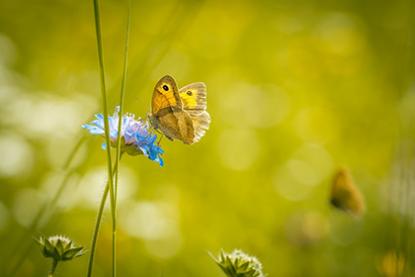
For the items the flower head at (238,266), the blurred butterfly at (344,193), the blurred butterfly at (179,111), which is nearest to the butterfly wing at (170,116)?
the blurred butterfly at (179,111)

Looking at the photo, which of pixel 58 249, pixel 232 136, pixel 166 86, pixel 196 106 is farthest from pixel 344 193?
pixel 232 136

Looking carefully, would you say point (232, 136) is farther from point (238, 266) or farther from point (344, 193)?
point (238, 266)

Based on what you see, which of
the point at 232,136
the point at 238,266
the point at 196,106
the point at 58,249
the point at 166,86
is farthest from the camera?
the point at 232,136

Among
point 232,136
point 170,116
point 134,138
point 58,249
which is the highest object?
point 232,136

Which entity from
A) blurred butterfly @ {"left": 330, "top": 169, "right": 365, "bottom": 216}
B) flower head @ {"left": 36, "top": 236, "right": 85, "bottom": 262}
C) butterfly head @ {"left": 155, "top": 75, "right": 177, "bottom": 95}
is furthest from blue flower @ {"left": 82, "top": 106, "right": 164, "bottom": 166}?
blurred butterfly @ {"left": 330, "top": 169, "right": 365, "bottom": 216}

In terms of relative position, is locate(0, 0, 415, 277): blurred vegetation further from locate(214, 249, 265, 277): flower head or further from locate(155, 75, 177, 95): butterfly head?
locate(214, 249, 265, 277): flower head

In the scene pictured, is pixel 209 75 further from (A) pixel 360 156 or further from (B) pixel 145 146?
(B) pixel 145 146

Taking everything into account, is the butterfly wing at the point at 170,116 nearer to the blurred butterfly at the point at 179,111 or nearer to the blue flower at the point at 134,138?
the blurred butterfly at the point at 179,111
